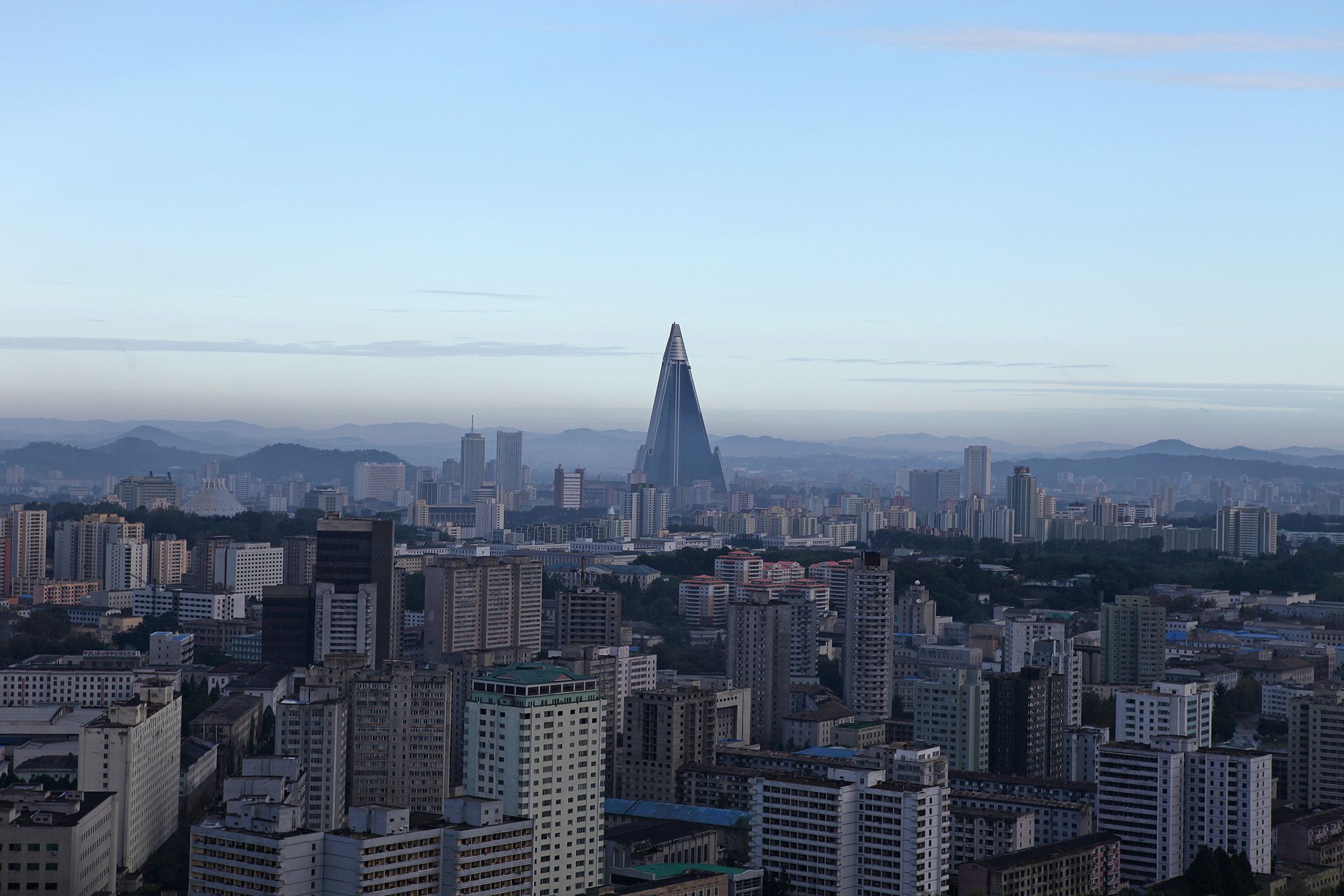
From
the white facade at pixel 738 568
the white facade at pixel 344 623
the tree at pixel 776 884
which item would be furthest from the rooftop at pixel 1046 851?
the white facade at pixel 738 568

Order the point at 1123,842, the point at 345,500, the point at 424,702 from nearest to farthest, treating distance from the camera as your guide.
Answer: the point at 1123,842 → the point at 424,702 → the point at 345,500

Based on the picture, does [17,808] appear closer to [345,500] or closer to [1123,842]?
[1123,842]

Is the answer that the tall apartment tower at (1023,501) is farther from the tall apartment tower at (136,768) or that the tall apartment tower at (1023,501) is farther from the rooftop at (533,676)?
the rooftop at (533,676)

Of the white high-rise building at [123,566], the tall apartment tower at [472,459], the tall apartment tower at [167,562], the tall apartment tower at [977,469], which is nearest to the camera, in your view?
the white high-rise building at [123,566]

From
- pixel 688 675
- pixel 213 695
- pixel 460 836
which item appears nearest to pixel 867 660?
pixel 688 675

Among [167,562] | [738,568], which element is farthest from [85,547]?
[738,568]
